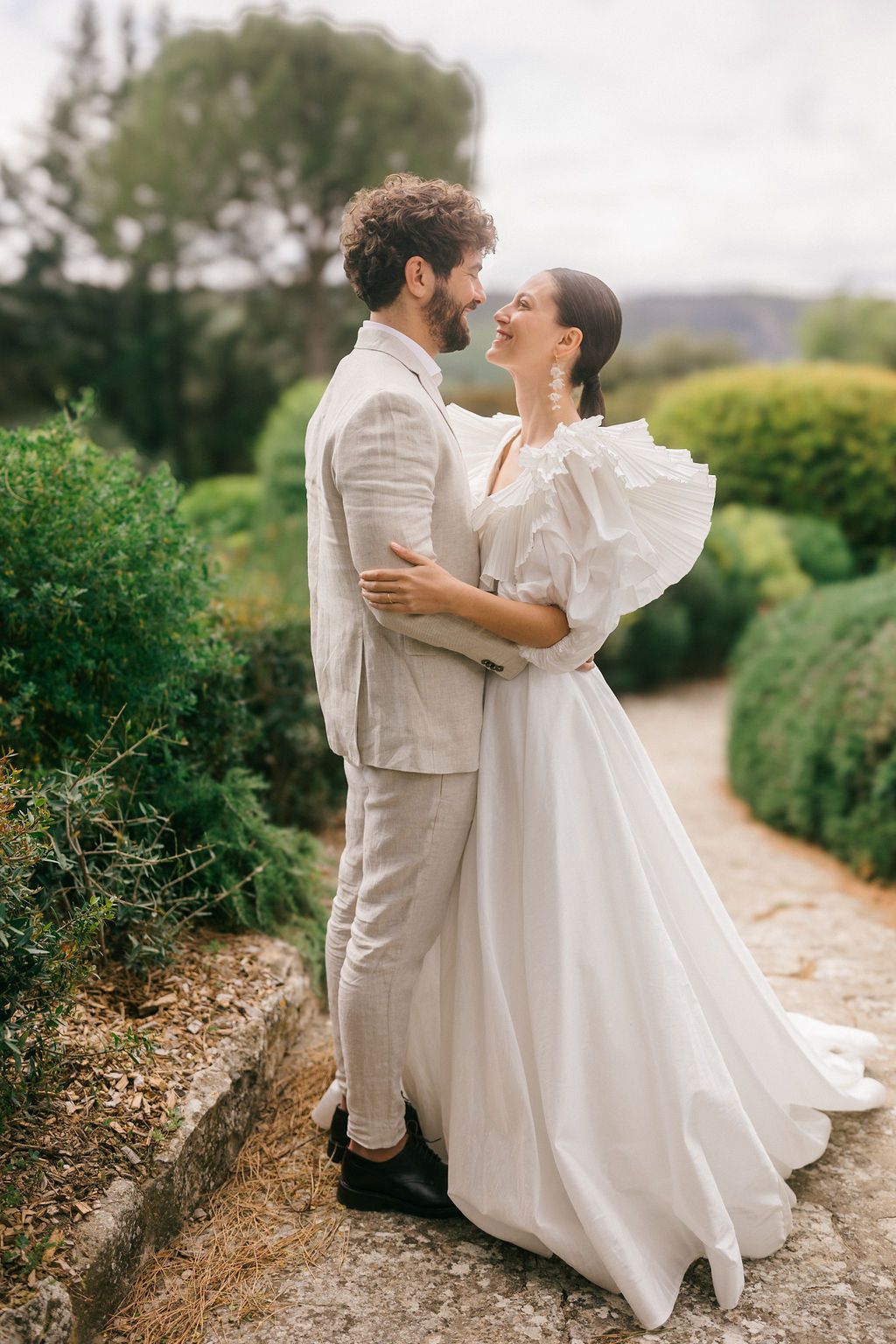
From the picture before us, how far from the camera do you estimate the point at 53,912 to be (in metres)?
2.61

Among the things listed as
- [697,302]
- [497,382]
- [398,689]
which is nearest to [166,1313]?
[398,689]

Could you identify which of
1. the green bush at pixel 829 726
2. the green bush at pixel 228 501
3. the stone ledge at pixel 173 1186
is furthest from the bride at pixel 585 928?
the green bush at pixel 228 501

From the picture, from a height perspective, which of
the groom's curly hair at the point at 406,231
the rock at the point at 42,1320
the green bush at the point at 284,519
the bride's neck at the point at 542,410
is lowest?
the rock at the point at 42,1320

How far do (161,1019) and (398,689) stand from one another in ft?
3.58

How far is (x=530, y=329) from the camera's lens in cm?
237

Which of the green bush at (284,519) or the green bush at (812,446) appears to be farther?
the green bush at (812,446)

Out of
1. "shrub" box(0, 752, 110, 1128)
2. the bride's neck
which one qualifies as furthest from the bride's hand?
"shrub" box(0, 752, 110, 1128)

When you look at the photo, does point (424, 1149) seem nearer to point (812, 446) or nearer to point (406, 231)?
point (406, 231)

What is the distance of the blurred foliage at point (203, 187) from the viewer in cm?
1794

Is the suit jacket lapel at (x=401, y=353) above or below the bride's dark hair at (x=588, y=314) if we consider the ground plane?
below

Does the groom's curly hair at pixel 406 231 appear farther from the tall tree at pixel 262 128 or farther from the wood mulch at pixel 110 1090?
the tall tree at pixel 262 128

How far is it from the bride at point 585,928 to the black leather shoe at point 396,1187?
0.11m

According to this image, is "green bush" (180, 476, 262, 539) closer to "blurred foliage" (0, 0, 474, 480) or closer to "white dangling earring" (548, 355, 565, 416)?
"blurred foliage" (0, 0, 474, 480)

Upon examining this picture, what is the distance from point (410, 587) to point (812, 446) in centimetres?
1028
